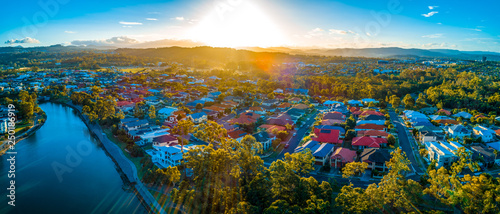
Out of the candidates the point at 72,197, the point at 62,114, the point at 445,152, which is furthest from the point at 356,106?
the point at 62,114

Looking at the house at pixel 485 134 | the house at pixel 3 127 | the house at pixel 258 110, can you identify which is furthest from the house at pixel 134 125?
the house at pixel 485 134

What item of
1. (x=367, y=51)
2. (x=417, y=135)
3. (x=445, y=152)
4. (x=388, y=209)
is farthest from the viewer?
(x=367, y=51)

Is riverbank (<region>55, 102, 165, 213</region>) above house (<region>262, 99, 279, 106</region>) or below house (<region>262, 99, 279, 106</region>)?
below

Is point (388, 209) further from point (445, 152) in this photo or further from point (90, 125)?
point (90, 125)

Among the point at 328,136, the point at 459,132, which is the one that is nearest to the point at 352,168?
the point at 328,136

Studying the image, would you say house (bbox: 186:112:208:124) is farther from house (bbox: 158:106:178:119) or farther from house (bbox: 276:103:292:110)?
house (bbox: 276:103:292:110)


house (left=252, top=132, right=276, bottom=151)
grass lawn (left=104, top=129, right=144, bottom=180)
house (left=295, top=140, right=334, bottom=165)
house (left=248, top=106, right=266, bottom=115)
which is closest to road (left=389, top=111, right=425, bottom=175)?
house (left=295, top=140, right=334, bottom=165)
